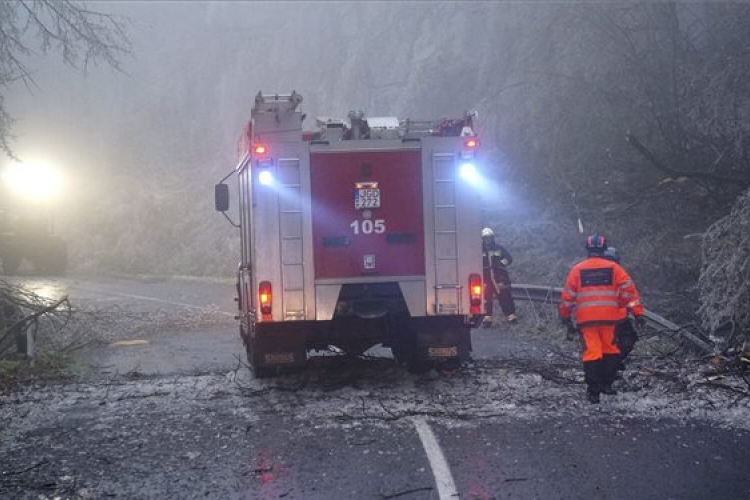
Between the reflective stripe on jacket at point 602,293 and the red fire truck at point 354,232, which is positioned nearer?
Result: the reflective stripe on jacket at point 602,293

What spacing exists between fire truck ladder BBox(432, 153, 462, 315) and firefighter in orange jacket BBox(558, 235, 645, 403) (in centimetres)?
126

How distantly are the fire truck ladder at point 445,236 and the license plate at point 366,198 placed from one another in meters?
0.62

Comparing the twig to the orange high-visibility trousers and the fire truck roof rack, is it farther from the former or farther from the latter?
the fire truck roof rack

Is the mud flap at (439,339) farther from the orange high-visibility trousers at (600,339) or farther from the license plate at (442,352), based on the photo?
the orange high-visibility trousers at (600,339)

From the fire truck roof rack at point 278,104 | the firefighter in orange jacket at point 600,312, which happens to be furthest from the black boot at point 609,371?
the fire truck roof rack at point 278,104

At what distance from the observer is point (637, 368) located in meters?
7.72

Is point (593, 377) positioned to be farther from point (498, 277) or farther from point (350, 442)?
point (498, 277)

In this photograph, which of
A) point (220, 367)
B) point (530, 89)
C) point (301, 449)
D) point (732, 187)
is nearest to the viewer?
point (301, 449)

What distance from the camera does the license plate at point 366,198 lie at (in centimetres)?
740

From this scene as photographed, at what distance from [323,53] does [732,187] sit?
910 inches

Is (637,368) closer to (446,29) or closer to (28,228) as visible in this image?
(446,29)

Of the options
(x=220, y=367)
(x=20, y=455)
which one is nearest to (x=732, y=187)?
(x=220, y=367)

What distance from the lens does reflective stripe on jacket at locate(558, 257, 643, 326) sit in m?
6.66

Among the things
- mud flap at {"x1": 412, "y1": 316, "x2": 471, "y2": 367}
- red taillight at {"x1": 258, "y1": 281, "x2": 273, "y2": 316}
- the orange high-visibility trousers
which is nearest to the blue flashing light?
red taillight at {"x1": 258, "y1": 281, "x2": 273, "y2": 316}
